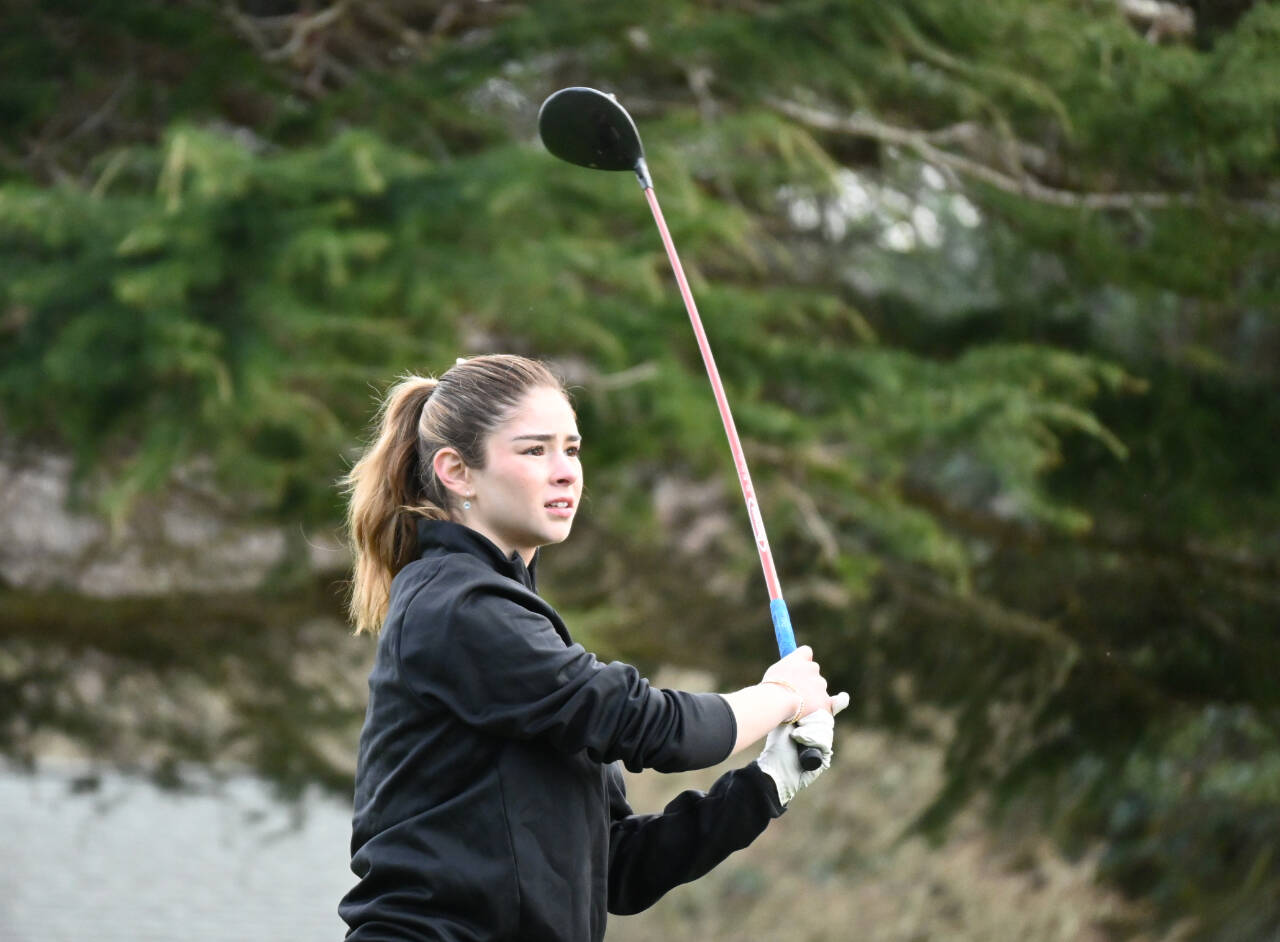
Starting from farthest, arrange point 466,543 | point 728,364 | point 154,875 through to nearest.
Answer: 1. point 154,875
2. point 728,364
3. point 466,543

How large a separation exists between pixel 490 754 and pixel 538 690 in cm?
12

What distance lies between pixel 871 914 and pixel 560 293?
22.9ft

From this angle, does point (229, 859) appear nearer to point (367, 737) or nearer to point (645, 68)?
point (645, 68)

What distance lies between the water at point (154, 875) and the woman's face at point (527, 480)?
30.8 ft

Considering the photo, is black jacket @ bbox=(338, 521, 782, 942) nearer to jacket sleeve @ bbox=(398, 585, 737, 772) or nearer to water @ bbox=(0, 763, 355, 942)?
jacket sleeve @ bbox=(398, 585, 737, 772)

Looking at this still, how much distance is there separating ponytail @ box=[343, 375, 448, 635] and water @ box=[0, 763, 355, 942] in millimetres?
9184

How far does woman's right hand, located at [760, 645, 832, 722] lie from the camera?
215cm

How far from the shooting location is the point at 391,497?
89.0 inches

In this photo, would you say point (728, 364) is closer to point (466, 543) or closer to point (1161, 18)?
point (1161, 18)

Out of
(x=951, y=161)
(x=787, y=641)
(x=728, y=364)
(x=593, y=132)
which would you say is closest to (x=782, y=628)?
(x=787, y=641)

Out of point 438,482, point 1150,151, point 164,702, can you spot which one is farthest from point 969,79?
point 164,702

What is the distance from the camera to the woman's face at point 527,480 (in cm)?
214

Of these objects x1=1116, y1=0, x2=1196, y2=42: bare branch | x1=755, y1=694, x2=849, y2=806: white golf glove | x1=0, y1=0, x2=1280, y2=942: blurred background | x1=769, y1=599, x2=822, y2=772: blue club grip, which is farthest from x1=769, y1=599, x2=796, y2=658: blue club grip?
x1=1116, y1=0, x2=1196, y2=42: bare branch

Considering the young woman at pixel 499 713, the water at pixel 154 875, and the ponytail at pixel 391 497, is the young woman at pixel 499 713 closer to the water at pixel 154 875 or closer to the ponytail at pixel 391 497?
the ponytail at pixel 391 497
